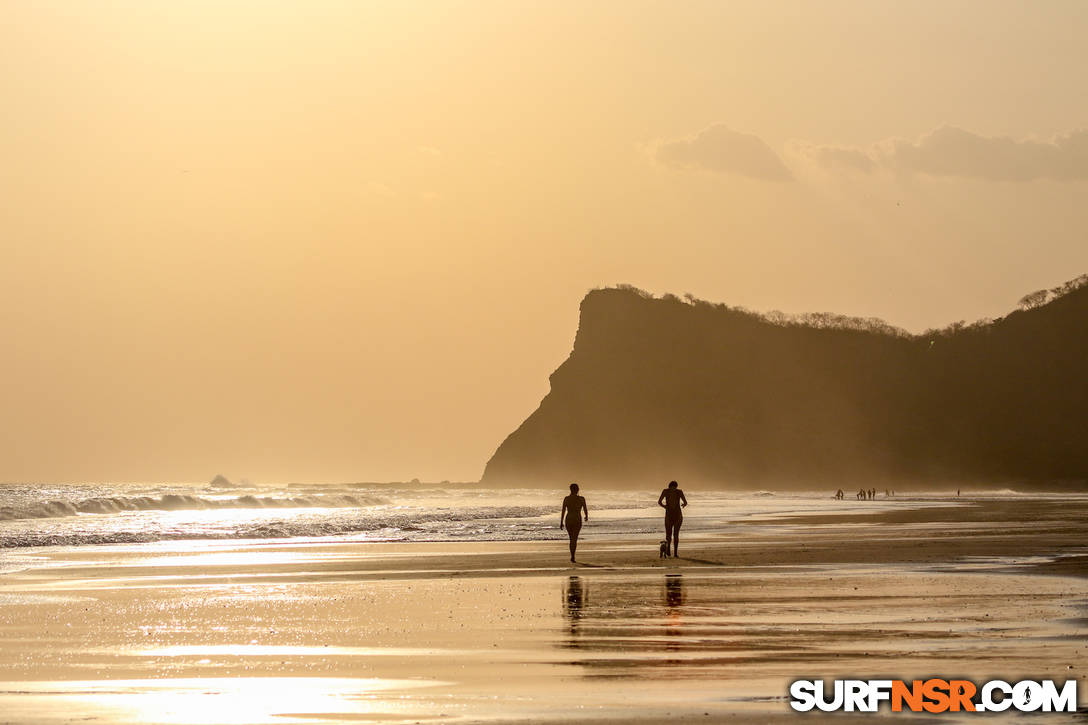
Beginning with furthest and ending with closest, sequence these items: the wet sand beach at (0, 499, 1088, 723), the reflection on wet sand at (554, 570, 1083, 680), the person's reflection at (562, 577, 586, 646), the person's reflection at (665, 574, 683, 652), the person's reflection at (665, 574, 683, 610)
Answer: the person's reflection at (665, 574, 683, 610), the person's reflection at (562, 577, 586, 646), the person's reflection at (665, 574, 683, 652), the reflection on wet sand at (554, 570, 1083, 680), the wet sand beach at (0, 499, 1088, 723)

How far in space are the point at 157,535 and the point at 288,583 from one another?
22274mm

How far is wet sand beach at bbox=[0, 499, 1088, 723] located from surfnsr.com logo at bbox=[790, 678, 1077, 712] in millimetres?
331

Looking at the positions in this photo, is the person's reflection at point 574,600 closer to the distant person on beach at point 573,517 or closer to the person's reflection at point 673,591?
the person's reflection at point 673,591

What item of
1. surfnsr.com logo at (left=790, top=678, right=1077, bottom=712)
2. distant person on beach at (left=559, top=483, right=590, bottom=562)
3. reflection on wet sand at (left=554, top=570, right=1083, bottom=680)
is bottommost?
surfnsr.com logo at (left=790, top=678, right=1077, bottom=712)

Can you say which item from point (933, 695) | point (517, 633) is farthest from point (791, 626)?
point (933, 695)

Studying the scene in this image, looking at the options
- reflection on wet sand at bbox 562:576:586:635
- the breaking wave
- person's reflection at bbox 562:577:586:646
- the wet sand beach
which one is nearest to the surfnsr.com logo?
the wet sand beach

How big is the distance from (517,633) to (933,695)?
641 cm

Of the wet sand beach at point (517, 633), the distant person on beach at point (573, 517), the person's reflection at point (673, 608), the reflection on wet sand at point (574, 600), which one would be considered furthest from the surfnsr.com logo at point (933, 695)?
the distant person on beach at point (573, 517)

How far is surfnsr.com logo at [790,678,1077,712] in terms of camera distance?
12.3 m

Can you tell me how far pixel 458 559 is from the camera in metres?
33.4

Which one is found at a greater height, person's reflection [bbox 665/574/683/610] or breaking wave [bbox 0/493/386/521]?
breaking wave [bbox 0/493/386/521]

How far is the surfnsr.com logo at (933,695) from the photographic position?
483 inches

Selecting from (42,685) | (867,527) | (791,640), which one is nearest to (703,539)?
(867,527)

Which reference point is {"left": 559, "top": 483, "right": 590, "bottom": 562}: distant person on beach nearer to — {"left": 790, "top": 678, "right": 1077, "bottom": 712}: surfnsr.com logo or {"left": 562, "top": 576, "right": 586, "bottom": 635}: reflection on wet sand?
{"left": 562, "top": 576, "right": 586, "bottom": 635}: reflection on wet sand
